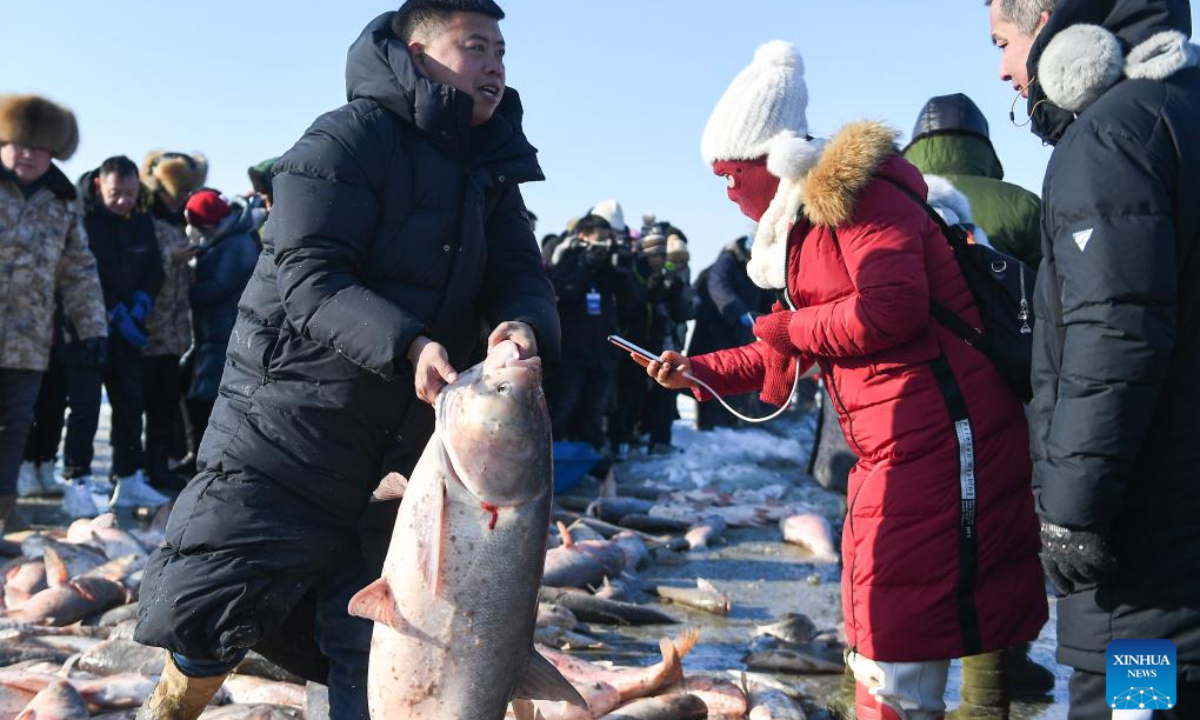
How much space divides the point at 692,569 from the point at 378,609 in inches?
232

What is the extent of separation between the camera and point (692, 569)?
8.66m

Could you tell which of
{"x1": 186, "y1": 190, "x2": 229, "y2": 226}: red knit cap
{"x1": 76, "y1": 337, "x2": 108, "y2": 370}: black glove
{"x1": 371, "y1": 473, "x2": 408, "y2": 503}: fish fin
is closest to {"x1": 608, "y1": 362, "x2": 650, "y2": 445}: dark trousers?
{"x1": 186, "y1": 190, "x2": 229, "y2": 226}: red knit cap

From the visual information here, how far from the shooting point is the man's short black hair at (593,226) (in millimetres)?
12195

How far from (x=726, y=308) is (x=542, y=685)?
429 inches

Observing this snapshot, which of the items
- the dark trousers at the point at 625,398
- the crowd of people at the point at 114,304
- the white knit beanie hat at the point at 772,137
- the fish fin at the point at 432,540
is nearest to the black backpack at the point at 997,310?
the white knit beanie hat at the point at 772,137

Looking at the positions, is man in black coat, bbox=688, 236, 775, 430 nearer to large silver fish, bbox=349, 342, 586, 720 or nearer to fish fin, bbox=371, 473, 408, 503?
fish fin, bbox=371, 473, 408, 503

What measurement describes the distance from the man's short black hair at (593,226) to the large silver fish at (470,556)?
9256 mm

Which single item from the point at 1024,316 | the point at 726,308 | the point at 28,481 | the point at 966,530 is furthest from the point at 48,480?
the point at 1024,316

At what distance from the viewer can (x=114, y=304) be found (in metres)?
9.22

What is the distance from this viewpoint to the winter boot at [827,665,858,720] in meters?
5.18

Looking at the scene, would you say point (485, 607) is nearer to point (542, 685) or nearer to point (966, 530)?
point (542, 685)

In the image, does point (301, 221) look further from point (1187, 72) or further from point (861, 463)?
point (1187, 72)

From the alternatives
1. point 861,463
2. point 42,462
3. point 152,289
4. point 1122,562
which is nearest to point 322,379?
point 861,463

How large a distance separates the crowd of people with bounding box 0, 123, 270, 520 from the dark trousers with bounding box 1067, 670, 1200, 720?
6756 millimetres
